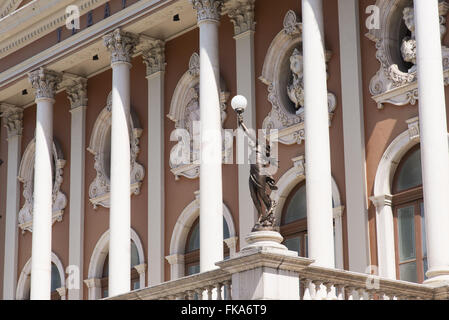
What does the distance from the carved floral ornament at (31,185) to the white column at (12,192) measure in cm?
25

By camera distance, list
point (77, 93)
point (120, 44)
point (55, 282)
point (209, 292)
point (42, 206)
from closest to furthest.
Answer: point (209, 292), point (120, 44), point (42, 206), point (55, 282), point (77, 93)

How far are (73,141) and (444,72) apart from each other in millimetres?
12107

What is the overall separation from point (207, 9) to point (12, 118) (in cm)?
963

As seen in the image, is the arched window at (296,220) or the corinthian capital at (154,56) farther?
the corinthian capital at (154,56)

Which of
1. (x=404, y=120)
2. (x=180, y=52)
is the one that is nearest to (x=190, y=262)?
(x=180, y=52)

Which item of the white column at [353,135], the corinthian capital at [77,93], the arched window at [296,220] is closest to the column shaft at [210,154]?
the arched window at [296,220]

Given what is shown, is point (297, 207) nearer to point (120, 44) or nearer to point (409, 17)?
point (409, 17)

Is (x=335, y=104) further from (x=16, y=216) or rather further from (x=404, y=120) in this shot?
(x=16, y=216)

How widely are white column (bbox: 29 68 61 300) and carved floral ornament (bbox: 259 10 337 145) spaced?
6.18 meters

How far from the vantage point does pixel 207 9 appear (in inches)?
957

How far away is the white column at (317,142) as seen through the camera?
20.1m

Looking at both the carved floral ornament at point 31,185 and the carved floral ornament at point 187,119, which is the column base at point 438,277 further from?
the carved floral ornament at point 31,185

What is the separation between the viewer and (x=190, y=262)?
86.2 ft

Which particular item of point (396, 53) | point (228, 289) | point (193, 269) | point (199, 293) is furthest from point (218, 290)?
point (193, 269)
